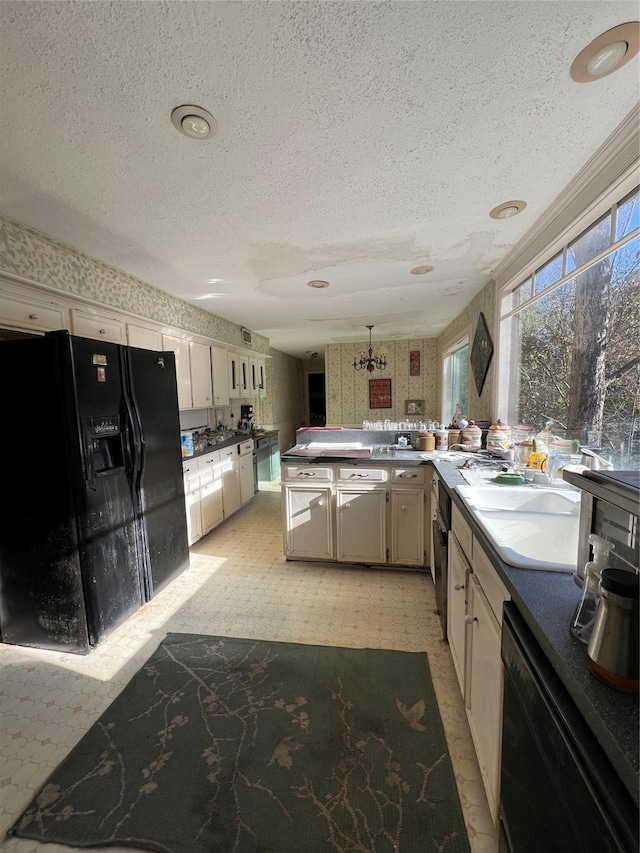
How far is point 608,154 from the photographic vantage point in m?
1.47

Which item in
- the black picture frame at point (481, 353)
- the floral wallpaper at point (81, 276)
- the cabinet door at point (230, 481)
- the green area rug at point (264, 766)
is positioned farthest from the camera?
the cabinet door at point (230, 481)

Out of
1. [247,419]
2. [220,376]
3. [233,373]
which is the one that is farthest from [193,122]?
[247,419]

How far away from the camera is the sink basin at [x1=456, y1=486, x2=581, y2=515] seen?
1552 mm

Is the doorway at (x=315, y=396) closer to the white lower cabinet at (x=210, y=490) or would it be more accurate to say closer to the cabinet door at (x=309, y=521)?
the white lower cabinet at (x=210, y=490)

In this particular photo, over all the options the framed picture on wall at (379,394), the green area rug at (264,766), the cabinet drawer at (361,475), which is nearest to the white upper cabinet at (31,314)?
the green area rug at (264,766)

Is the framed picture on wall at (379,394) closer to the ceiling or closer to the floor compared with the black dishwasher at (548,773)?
closer to the ceiling

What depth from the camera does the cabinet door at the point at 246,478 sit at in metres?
4.37

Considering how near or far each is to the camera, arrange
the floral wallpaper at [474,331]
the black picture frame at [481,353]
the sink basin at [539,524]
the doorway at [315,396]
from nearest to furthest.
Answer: the sink basin at [539,524], the floral wallpaper at [474,331], the black picture frame at [481,353], the doorway at [315,396]

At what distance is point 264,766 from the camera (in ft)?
4.42

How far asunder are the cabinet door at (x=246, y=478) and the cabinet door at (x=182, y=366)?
1174 millimetres

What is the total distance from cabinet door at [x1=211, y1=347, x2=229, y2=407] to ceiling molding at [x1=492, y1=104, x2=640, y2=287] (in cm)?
322

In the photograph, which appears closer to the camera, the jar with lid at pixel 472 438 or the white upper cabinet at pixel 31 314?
the white upper cabinet at pixel 31 314

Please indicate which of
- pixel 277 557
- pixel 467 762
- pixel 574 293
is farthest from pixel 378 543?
pixel 574 293

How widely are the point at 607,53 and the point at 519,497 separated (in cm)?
164
